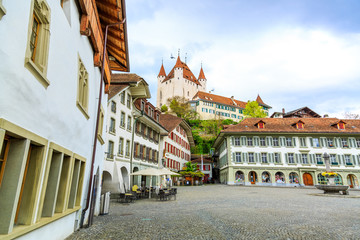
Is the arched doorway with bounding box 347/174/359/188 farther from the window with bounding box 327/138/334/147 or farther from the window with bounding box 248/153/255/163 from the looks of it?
the window with bounding box 248/153/255/163

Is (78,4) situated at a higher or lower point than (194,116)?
lower

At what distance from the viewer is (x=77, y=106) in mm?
6367

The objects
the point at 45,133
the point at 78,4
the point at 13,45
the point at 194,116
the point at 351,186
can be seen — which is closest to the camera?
the point at 13,45

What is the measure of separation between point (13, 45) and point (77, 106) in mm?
3366

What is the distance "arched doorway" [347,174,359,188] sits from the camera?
3550 centimetres

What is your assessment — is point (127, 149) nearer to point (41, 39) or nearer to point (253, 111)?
point (41, 39)

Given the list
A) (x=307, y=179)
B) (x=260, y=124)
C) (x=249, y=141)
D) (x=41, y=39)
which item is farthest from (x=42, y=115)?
(x=307, y=179)

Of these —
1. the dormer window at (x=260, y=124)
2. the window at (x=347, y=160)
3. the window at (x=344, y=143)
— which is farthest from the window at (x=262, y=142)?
the window at (x=347, y=160)

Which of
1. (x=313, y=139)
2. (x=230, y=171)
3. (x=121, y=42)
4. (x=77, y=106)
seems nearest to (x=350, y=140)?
(x=313, y=139)

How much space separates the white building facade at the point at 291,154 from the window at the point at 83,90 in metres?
31.6

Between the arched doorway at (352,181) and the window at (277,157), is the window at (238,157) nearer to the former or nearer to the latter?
the window at (277,157)

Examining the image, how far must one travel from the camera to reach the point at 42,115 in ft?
13.9

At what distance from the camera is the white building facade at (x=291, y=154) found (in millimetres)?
35562

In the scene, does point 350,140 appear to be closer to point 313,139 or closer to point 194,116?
point 313,139
